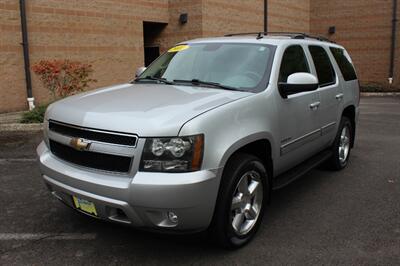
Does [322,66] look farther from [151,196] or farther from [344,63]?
[151,196]

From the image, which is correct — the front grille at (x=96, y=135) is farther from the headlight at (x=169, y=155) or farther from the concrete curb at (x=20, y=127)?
the concrete curb at (x=20, y=127)

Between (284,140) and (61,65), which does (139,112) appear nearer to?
(284,140)

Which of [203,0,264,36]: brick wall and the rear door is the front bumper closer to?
the rear door

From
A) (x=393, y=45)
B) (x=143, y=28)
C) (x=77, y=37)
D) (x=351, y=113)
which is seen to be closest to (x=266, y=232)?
(x=351, y=113)

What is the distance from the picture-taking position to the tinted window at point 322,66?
17.5ft

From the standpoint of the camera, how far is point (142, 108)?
3.44 metres

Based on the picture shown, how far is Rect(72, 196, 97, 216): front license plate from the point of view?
11.1ft

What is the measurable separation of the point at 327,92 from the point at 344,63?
1.20 meters

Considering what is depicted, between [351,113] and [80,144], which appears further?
[351,113]

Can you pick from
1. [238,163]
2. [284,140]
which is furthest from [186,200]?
[284,140]

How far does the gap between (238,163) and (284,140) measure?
89 centimetres

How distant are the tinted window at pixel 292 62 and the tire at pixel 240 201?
1078 millimetres

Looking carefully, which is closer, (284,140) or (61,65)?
(284,140)

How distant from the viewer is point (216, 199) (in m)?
3.38
